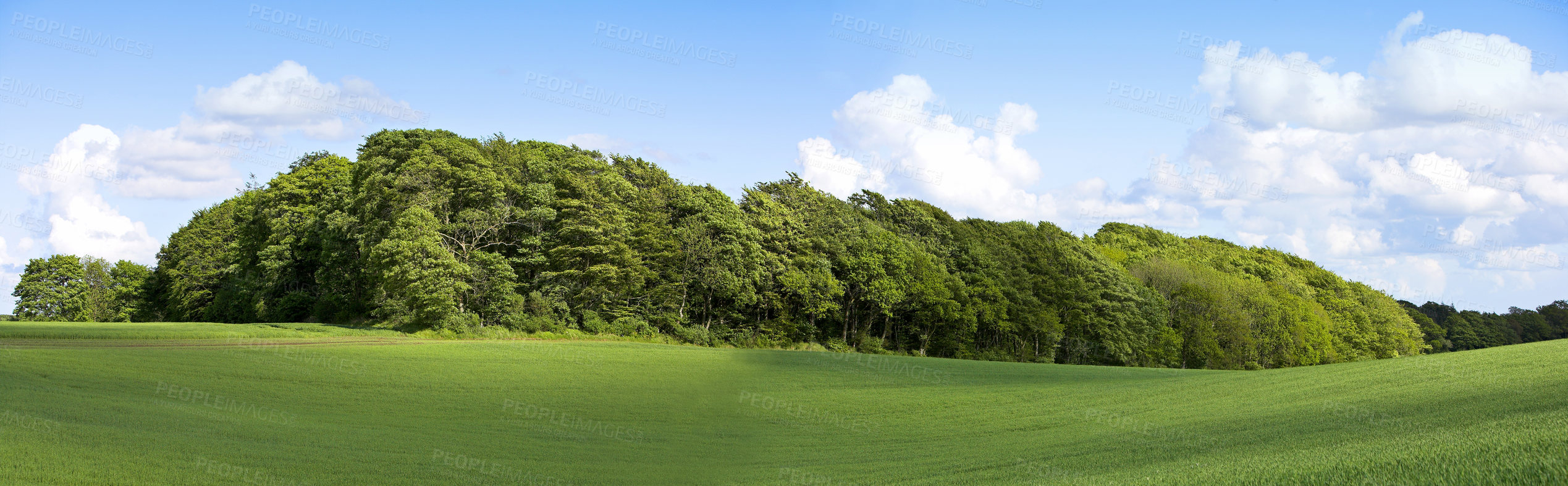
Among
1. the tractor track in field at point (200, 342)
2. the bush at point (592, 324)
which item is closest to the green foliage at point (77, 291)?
the tractor track in field at point (200, 342)

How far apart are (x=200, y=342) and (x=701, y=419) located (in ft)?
88.8

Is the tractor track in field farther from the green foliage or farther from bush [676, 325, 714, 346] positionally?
the green foliage

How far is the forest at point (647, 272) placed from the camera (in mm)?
49500

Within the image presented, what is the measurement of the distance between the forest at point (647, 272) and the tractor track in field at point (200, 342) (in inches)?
201

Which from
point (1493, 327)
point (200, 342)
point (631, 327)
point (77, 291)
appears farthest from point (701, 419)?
point (1493, 327)

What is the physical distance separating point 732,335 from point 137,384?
37.5 m

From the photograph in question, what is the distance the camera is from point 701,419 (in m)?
24.9

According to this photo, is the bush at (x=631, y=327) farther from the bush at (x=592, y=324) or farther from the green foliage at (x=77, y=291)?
the green foliage at (x=77, y=291)

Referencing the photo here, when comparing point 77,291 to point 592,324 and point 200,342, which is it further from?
point 592,324

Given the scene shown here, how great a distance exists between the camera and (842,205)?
215ft

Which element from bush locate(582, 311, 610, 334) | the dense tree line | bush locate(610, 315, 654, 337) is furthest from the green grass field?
the dense tree line

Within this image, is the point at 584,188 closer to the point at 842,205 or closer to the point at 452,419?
the point at 842,205

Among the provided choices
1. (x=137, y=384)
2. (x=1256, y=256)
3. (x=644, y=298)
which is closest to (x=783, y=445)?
(x=137, y=384)

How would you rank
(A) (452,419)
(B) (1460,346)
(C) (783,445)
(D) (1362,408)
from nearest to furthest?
(D) (1362,408) → (C) (783,445) → (A) (452,419) → (B) (1460,346)
